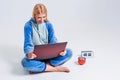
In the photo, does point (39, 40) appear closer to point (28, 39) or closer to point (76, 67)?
point (28, 39)

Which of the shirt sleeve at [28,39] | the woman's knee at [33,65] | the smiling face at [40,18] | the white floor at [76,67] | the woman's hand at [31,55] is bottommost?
the white floor at [76,67]

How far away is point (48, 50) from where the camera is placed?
1.34 metres

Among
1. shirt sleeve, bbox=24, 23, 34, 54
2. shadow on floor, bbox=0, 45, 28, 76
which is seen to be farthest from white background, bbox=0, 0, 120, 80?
shirt sleeve, bbox=24, 23, 34, 54

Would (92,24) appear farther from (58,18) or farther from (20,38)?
(20,38)

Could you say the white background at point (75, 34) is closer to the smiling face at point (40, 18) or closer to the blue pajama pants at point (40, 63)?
the blue pajama pants at point (40, 63)

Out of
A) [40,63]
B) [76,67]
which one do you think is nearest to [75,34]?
[76,67]

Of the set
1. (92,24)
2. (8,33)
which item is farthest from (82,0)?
(8,33)

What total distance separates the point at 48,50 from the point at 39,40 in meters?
0.07

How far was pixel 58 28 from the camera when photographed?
185 centimetres

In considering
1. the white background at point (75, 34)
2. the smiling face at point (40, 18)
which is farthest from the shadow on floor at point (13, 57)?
the smiling face at point (40, 18)

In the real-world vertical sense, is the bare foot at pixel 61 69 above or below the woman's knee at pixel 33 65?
below

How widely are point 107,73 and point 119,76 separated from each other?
0.18 ft

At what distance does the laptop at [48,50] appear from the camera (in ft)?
4.35

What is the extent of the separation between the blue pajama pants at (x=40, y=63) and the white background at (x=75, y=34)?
36 mm
